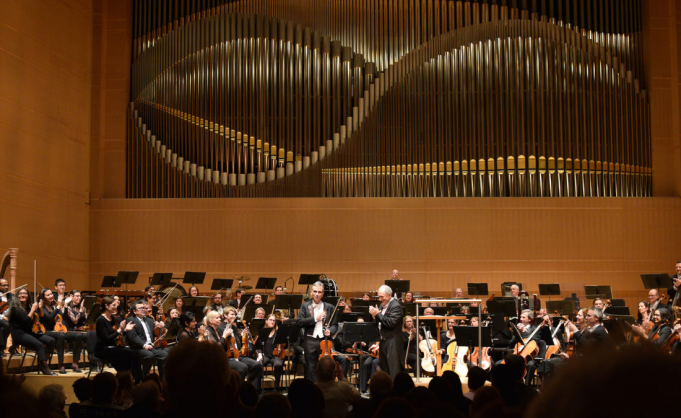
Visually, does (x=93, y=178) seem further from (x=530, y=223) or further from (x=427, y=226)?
(x=530, y=223)

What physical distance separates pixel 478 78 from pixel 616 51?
9.75 ft

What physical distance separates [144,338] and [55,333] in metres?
1.72

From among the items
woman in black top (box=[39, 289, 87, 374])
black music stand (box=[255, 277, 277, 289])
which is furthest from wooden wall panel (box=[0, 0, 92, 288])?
black music stand (box=[255, 277, 277, 289])

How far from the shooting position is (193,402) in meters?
1.33

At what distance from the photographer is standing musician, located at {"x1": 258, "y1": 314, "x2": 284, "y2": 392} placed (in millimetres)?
9695

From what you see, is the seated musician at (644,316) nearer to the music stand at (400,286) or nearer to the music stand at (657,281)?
the music stand at (657,281)

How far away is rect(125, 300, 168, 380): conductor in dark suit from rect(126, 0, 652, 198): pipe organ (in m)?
6.18

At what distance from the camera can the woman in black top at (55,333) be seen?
975 centimetres

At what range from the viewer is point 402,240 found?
48.2 ft

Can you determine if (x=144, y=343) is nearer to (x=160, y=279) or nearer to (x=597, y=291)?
(x=160, y=279)

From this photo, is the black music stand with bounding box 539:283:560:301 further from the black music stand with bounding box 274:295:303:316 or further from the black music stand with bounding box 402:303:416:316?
the black music stand with bounding box 274:295:303:316

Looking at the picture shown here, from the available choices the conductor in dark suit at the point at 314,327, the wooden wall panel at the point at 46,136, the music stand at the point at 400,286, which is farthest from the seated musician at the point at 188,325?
the wooden wall panel at the point at 46,136

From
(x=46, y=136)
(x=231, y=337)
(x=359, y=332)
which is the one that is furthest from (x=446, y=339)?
(x=46, y=136)

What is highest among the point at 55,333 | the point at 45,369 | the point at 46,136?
the point at 46,136
